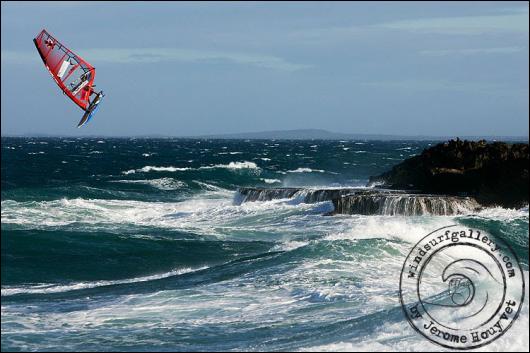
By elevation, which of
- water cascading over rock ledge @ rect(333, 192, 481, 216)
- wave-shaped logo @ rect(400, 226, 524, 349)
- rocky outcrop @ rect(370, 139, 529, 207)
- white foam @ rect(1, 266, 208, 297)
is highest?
rocky outcrop @ rect(370, 139, 529, 207)

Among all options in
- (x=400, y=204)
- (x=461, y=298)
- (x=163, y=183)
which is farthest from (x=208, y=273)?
(x=163, y=183)

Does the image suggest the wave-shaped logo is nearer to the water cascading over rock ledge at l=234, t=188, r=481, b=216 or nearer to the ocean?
the ocean

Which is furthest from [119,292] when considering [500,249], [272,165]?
[272,165]

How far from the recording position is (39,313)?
57.3 ft

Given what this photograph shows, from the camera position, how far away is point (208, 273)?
885 inches

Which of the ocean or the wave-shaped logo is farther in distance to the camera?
the ocean

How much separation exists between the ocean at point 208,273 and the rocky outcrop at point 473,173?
1372 mm

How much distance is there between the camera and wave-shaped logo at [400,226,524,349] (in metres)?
14.1

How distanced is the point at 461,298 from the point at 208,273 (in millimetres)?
7916

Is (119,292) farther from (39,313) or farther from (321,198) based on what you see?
(321,198)

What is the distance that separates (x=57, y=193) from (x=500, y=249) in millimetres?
25534

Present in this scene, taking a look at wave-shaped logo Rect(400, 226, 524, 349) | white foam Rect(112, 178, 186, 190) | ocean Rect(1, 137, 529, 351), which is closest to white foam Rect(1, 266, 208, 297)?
ocean Rect(1, 137, 529, 351)

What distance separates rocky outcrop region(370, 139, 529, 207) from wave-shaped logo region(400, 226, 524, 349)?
11573mm

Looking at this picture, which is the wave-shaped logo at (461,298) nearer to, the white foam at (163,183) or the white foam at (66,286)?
the white foam at (66,286)
